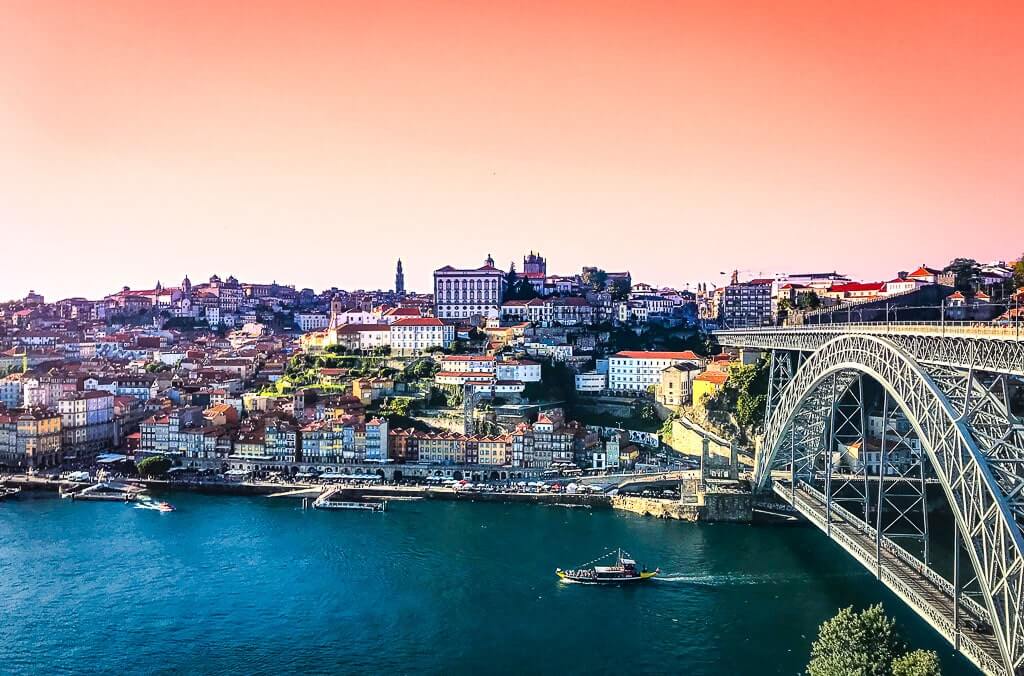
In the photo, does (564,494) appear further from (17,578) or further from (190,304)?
(190,304)

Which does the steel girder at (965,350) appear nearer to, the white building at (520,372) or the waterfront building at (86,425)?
the white building at (520,372)

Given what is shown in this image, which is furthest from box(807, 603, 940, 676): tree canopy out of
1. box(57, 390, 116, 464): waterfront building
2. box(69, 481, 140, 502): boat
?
box(57, 390, 116, 464): waterfront building

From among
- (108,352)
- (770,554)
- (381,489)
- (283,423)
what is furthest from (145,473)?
(108,352)

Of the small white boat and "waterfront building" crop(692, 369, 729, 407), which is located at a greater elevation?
"waterfront building" crop(692, 369, 729, 407)

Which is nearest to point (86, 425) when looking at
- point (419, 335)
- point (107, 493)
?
point (107, 493)

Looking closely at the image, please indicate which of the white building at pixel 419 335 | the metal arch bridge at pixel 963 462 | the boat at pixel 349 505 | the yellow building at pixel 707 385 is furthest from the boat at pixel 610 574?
the white building at pixel 419 335

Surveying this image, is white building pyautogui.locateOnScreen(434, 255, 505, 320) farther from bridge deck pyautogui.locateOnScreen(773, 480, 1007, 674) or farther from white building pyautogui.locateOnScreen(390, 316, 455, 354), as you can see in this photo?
bridge deck pyautogui.locateOnScreen(773, 480, 1007, 674)
